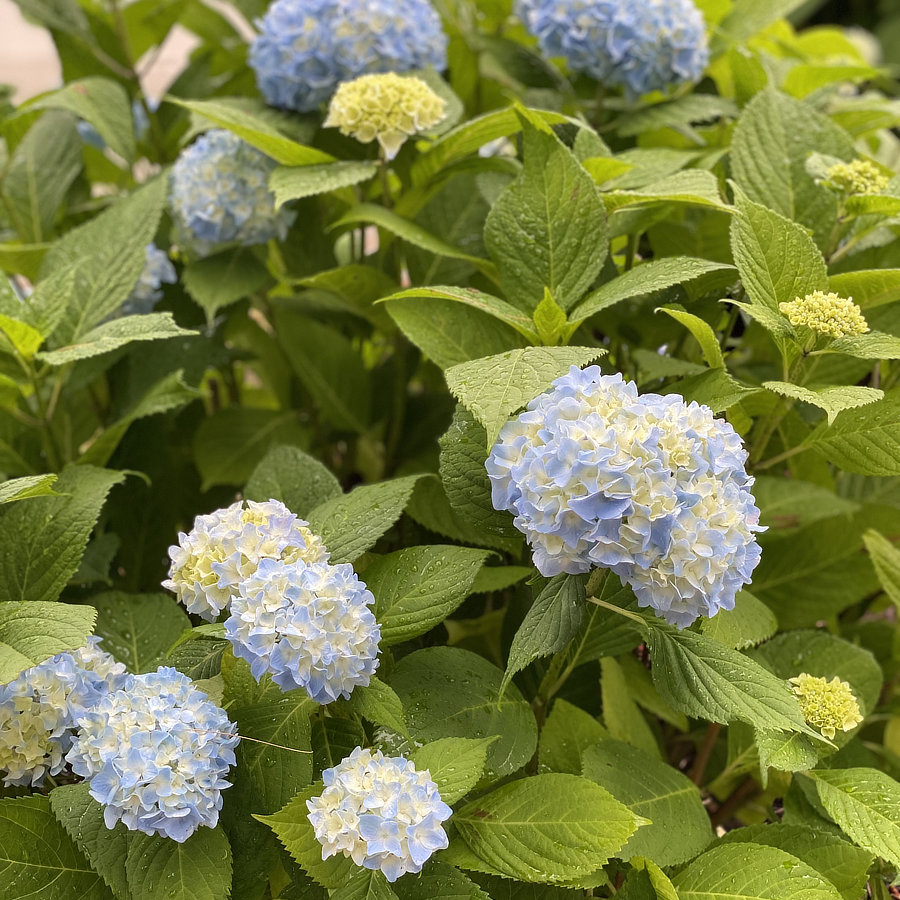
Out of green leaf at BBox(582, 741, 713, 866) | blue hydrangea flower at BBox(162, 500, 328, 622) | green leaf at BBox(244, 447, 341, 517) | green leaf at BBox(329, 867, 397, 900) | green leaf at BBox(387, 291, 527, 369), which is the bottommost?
green leaf at BBox(582, 741, 713, 866)

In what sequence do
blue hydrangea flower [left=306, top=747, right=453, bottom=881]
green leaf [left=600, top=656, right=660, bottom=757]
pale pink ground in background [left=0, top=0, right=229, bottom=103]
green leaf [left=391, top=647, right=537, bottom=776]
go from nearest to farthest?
blue hydrangea flower [left=306, top=747, right=453, bottom=881]
green leaf [left=391, top=647, right=537, bottom=776]
green leaf [left=600, top=656, right=660, bottom=757]
pale pink ground in background [left=0, top=0, right=229, bottom=103]

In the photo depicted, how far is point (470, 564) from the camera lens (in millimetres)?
565

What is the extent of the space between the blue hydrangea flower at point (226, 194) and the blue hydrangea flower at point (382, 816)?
489mm

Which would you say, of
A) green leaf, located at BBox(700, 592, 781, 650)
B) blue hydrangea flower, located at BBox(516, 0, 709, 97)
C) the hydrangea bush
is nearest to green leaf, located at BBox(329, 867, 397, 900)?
the hydrangea bush

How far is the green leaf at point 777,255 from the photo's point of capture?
0.60m

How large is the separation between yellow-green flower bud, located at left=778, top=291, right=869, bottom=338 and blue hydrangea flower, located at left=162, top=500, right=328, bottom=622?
30 cm

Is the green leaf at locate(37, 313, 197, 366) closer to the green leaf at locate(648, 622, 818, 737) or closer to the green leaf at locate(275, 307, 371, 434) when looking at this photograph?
the green leaf at locate(275, 307, 371, 434)

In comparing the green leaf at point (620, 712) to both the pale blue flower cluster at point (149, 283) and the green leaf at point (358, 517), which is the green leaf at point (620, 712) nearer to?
the green leaf at point (358, 517)

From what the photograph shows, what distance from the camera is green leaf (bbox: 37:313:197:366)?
2.10 ft

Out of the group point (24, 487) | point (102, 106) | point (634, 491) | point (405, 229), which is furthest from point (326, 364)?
point (634, 491)

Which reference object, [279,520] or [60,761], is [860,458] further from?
[60,761]

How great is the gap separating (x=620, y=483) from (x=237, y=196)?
0.48 metres

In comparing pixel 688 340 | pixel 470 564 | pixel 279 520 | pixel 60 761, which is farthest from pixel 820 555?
pixel 60 761

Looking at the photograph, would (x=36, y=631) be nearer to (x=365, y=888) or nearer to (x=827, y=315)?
(x=365, y=888)
